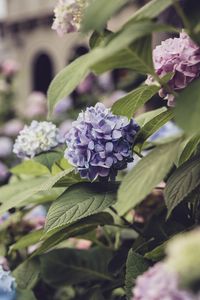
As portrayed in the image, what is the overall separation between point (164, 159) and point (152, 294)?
0.20 meters

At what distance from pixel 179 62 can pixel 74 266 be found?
23.4 inches

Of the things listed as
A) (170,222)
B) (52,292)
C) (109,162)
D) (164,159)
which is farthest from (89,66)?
(52,292)

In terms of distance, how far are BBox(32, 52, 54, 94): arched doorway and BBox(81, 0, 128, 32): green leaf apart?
475 inches

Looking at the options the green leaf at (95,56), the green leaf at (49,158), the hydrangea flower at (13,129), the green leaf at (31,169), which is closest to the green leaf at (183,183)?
the green leaf at (95,56)

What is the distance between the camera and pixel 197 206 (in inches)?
43.9

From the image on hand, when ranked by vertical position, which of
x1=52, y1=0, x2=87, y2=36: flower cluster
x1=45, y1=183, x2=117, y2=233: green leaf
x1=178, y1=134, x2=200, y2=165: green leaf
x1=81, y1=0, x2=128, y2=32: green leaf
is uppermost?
x1=52, y1=0, x2=87, y2=36: flower cluster

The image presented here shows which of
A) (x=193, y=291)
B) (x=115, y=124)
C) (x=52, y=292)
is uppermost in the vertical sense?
(x=115, y=124)

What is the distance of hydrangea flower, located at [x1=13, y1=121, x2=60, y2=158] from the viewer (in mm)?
1529

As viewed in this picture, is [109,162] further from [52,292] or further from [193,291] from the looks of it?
[52,292]

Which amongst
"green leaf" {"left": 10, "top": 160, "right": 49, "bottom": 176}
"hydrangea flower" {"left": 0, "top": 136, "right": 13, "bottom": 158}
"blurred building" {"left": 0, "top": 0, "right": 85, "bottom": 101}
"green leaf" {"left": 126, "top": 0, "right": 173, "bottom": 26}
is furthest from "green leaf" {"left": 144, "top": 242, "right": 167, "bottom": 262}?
"blurred building" {"left": 0, "top": 0, "right": 85, "bottom": 101}

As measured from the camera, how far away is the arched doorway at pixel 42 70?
12992 mm

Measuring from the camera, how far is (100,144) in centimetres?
112

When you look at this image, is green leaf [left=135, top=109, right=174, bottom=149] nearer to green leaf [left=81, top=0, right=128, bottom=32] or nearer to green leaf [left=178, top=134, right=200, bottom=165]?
green leaf [left=178, top=134, right=200, bottom=165]

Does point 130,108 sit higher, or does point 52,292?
point 130,108
